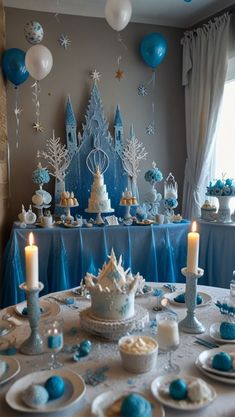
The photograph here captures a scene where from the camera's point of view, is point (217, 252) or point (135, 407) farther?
point (217, 252)

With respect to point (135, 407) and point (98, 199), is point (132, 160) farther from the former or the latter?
point (135, 407)

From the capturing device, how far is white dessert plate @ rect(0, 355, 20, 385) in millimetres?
1040

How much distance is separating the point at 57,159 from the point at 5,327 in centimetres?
235

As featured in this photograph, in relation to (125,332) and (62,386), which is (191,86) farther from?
(62,386)

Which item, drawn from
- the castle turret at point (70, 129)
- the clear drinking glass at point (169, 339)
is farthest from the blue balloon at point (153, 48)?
the clear drinking glass at point (169, 339)

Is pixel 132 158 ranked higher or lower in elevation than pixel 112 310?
higher

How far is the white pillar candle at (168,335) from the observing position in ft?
3.62

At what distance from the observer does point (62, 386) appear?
3.22ft

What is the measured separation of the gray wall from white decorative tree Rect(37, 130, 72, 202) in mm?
89

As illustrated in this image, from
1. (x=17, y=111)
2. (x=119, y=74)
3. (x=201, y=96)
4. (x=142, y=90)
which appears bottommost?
(x=17, y=111)

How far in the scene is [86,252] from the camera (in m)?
3.07

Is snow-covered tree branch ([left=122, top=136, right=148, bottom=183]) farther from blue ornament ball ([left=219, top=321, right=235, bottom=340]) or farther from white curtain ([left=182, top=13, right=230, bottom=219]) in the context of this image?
blue ornament ball ([left=219, top=321, right=235, bottom=340])

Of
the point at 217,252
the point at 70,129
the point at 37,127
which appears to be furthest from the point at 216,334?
the point at 37,127

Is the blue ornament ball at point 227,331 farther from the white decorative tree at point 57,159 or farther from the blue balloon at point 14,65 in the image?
the blue balloon at point 14,65
